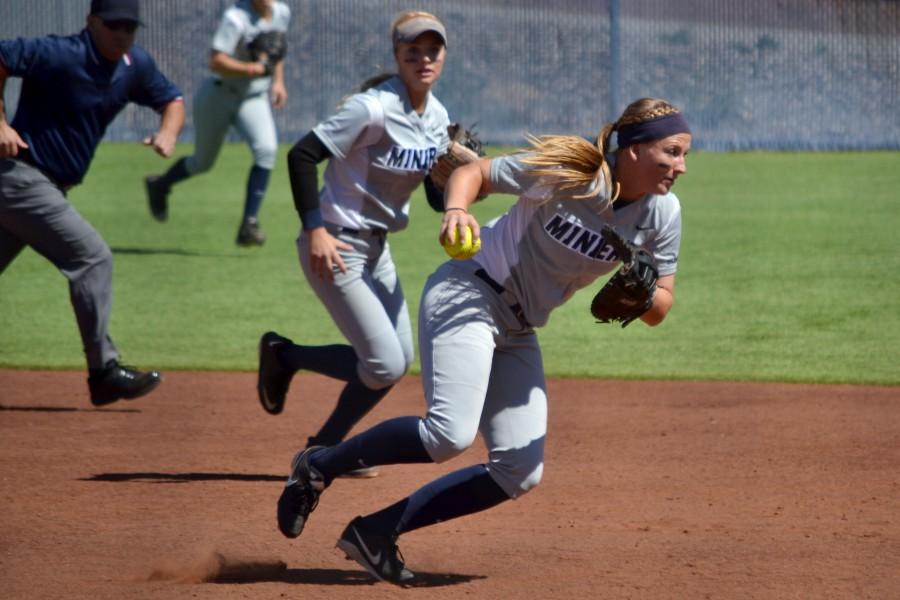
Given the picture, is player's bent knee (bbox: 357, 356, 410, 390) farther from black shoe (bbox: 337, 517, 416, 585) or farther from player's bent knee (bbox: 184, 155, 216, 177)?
player's bent knee (bbox: 184, 155, 216, 177)

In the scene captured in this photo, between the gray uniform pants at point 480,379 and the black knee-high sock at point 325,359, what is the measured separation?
1.32m

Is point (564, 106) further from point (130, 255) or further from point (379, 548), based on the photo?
point (379, 548)

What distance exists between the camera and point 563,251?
4445 millimetres

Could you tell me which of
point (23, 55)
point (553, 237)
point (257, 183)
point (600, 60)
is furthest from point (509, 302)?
point (600, 60)

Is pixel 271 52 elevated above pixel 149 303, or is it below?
above

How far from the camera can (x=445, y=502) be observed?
4426 millimetres

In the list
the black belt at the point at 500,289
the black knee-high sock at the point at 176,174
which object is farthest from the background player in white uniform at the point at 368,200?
the black knee-high sock at the point at 176,174

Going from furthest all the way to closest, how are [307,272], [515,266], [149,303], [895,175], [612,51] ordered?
[612,51] < [895,175] < [149,303] < [307,272] < [515,266]

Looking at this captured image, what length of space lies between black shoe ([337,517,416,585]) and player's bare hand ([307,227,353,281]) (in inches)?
47.1

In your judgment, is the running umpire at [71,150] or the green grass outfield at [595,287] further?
the green grass outfield at [595,287]

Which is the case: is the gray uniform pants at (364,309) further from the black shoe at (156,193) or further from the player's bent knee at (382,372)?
the black shoe at (156,193)

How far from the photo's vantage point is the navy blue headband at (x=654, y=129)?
434cm

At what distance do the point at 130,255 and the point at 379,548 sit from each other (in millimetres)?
8269

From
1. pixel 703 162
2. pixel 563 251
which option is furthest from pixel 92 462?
pixel 703 162
